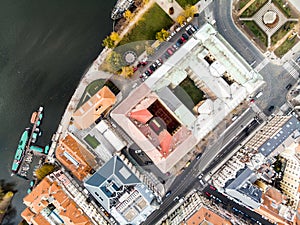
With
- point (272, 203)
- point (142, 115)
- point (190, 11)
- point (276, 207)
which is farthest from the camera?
point (190, 11)

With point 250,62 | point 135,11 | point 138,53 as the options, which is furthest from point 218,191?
point 135,11

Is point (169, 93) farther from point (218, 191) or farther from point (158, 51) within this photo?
point (218, 191)

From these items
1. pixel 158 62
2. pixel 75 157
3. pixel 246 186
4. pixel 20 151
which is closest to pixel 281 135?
pixel 246 186

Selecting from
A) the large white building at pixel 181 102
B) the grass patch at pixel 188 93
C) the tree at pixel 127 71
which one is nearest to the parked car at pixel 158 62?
the large white building at pixel 181 102

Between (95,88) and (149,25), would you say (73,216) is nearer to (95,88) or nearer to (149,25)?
(95,88)

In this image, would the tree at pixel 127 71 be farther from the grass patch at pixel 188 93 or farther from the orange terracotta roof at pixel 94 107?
the grass patch at pixel 188 93
